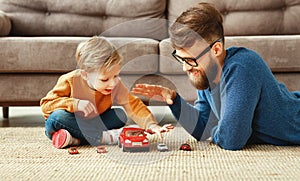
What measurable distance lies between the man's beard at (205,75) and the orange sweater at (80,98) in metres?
0.23

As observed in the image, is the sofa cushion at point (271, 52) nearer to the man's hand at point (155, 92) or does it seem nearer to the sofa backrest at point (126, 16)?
the sofa backrest at point (126, 16)

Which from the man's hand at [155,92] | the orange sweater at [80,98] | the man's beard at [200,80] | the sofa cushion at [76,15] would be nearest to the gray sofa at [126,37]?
the sofa cushion at [76,15]

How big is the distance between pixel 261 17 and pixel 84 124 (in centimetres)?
147

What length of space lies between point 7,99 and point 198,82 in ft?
3.64

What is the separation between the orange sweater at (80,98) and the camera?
5.76ft

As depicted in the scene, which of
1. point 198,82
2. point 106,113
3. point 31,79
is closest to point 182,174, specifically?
point 198,82

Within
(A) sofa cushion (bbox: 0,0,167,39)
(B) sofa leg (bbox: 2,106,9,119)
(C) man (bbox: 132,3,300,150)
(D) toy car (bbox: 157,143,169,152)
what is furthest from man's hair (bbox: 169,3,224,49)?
(B) sofa leg (bbox: 2,106,9,119)

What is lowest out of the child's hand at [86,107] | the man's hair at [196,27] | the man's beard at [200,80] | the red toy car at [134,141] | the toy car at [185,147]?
the toy car at [185,147]

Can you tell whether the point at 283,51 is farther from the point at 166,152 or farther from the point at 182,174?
the point at 182,174

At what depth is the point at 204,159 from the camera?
1476 millimetres

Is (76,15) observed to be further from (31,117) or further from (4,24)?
(31,117)

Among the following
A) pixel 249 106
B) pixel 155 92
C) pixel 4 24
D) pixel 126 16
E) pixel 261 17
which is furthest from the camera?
pixel 126 16

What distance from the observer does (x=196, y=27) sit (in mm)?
1601

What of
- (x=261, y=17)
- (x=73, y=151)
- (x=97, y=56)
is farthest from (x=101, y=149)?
(x=261, y=17)
